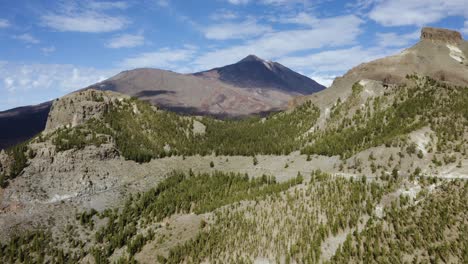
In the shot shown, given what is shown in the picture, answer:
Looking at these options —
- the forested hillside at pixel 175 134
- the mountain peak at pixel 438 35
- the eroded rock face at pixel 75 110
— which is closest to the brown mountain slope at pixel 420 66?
the mountain peak at pixel 438 35

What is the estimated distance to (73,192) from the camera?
63.8 metres

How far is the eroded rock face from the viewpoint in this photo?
275 feet

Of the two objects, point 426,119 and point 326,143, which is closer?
point 426,119

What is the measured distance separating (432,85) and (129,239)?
82.9m

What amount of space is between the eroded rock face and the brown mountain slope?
6760cm

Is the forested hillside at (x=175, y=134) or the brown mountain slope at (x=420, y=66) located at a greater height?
the brown mountain slope at (x=420, y=66)

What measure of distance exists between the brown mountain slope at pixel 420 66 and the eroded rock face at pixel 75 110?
67602mm

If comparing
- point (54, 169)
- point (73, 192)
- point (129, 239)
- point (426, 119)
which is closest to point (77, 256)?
point (129, 239)

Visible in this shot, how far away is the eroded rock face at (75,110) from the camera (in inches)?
3300

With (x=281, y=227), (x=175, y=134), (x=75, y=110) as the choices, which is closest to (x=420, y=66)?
(x=175, y=134)

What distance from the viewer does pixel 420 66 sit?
117250 mm

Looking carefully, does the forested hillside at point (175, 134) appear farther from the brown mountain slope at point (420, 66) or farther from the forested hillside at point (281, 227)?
the forested hillside at point (281, 227)

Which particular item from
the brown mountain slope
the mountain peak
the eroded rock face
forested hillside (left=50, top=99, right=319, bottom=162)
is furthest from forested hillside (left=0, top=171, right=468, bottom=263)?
the mountain peak

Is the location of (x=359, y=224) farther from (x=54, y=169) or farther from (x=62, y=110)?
(x=62, y=110)
